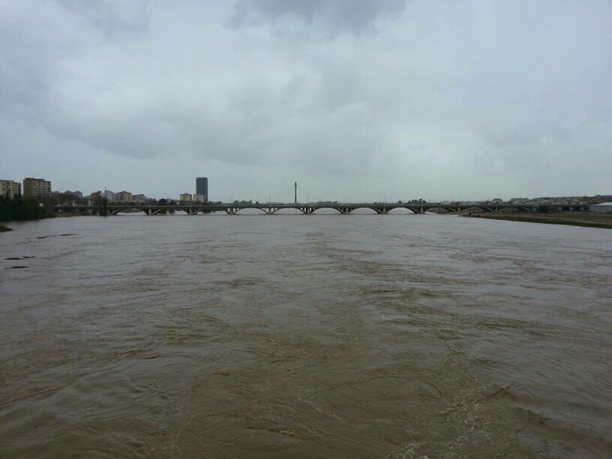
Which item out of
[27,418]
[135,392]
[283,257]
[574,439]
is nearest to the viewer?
[574,439]

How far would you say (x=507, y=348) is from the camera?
743cm

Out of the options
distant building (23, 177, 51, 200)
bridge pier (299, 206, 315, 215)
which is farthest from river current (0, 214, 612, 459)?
distant building (23, 177, 51, 200)

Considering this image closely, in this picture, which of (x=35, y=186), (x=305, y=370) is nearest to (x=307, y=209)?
(x=305, y=370)

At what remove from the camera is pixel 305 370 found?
20.6 feet

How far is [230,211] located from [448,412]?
133m

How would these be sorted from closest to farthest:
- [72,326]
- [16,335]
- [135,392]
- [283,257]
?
[135,392] < [16,335] < [72,326] < [283,257]

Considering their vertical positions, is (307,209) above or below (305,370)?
above

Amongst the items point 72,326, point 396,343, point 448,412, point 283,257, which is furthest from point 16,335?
point 283,257

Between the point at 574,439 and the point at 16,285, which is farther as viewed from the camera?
the point at 16,285

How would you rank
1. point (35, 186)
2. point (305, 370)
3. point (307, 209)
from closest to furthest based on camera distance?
1. point (305, 370)
2. point (307, 209)
3. point (35, 186)

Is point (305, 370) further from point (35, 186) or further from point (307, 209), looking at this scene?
point (35, 186)

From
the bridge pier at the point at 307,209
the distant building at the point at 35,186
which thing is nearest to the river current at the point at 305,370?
the bridge pier at the point at 307,209

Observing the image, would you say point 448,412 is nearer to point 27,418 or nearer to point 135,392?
point 135,392

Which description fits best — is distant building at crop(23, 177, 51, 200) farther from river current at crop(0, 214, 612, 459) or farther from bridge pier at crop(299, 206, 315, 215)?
river current at crop(0, 214, 612, 459)
